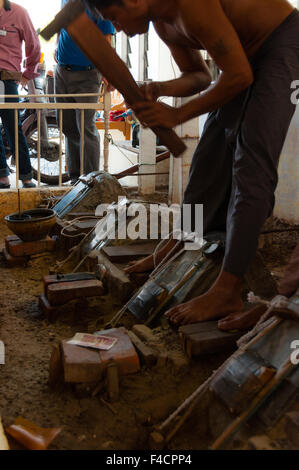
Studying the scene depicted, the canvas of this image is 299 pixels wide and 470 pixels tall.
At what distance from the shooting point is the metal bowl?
3713 mm

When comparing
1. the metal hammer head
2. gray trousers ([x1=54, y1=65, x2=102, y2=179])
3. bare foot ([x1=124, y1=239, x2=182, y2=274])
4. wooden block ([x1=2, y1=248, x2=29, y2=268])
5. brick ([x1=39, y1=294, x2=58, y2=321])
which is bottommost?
wooden block ([x1=2, y1=248, x2=29, y2=268])

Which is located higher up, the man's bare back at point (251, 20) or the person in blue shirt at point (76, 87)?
the man's bare back at point (251, 20)

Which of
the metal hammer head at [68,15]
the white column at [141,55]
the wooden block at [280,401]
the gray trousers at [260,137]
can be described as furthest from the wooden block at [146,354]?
the white column at [141,55]

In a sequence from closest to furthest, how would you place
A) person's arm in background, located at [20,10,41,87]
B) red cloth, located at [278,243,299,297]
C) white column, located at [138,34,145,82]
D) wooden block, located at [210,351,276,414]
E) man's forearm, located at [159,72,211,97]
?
wooden block, located at [210,351,276,414] → red cloth, located at [278,243,299,297] → man's forearm, located at [159,72,211,97] → person's arm in background, located at [20,10,41,87] → white column, located at [138,34,145,82]

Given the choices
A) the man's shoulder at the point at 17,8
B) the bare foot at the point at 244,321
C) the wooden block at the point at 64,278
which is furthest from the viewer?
the man's shoulder at the point at 17,8

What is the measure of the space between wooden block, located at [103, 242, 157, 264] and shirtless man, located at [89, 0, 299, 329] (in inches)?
38.1

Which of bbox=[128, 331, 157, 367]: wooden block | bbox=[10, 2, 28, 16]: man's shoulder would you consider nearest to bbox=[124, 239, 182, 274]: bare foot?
bbox=[128, 331, 157, 367]: wooden block

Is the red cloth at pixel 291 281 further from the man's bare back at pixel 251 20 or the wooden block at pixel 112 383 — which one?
the man's bare back at pixel 251 20

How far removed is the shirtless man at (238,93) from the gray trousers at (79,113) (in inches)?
115

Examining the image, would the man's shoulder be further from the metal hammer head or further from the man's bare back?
the metal hammer head

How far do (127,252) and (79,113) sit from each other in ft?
7.98

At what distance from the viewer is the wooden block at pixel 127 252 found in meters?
3.17

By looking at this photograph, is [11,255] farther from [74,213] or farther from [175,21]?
[175,21]

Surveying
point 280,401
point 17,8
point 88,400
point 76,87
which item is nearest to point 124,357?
point 88,400
